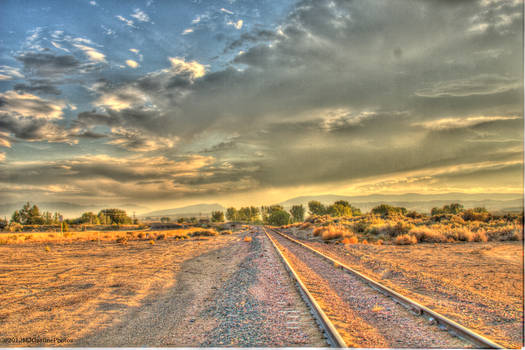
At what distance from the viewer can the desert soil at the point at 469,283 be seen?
6.48m

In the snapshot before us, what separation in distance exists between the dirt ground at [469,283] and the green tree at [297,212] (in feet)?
477

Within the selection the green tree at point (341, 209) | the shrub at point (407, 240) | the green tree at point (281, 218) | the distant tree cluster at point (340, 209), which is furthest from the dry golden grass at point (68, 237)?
the green tree at point (281, 218)

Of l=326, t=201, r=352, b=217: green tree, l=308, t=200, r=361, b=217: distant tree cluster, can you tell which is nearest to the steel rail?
l=308, t=200, r=361, b=217: distant tree cluster

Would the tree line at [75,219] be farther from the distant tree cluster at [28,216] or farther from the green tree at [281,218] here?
the green tree at [281,218]

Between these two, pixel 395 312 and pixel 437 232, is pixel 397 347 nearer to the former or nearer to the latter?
pixel 395 312

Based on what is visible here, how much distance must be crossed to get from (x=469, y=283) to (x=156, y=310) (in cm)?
1032

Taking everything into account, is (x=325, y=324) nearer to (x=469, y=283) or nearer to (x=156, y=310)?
(x=156, y=310)

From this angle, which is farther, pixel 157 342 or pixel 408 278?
pixel 408 278

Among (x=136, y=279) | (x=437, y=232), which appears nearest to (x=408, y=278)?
(x=136, y=279)

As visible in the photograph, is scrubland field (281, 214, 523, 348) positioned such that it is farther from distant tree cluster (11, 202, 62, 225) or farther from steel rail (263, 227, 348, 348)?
distant tree cluster (11, 202, 62, 225)

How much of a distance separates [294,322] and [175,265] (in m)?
12.0

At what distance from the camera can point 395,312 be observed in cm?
682

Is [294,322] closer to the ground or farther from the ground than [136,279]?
farther from the ground

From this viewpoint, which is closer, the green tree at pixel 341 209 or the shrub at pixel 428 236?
the shrub at pixel 428 236
